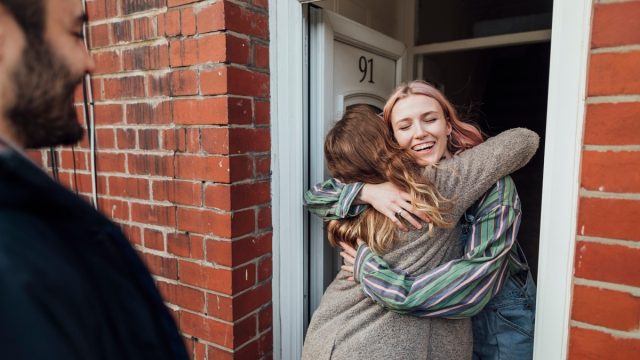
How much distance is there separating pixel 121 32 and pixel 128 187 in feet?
2.05

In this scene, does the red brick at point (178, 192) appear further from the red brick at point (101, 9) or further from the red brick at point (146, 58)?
the red brick at point (101, 9)

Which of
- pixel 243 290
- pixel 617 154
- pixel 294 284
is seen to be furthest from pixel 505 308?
pixel 243 290

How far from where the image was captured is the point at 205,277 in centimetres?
154

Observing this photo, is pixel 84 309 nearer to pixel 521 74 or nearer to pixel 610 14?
pixel 610 14

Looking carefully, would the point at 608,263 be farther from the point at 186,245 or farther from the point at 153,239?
the point at 153,239

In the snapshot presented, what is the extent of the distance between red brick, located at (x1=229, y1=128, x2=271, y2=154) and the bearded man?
0.65 meters

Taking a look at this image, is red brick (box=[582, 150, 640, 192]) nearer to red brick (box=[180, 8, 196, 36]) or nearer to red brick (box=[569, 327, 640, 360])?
red brick (box=[569, 327, 640, 360])

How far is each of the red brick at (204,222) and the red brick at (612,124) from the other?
3.72 feet

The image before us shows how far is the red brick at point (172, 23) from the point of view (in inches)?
58.4

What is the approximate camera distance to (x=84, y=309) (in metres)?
0.59

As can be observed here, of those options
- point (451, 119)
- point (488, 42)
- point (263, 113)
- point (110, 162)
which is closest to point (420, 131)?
point (451, 119)

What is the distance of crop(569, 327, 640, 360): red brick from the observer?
3.39 ft

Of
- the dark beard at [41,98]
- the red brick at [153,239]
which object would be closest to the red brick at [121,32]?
the red brick at [153,239]

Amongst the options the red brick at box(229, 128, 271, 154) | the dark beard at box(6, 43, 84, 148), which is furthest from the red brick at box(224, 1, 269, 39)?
the dark beard at box(6, 43, 84, 148)
